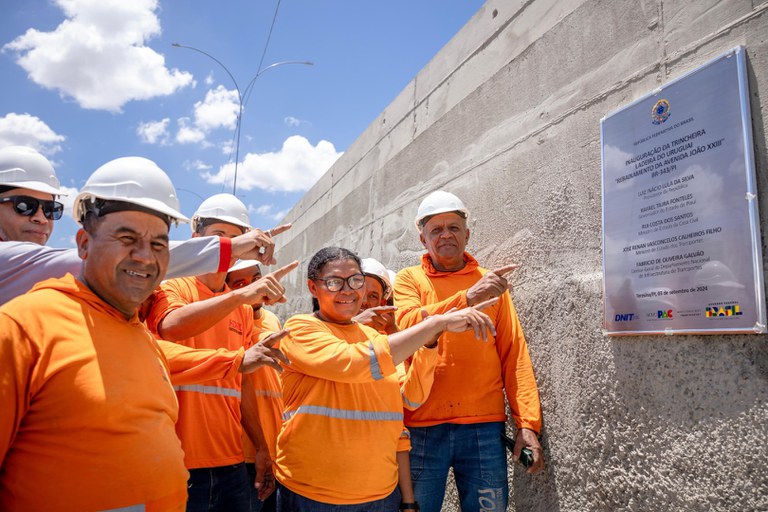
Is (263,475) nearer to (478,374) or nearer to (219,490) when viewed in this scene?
(219,490)

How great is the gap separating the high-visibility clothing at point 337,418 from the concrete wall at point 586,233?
1.01m

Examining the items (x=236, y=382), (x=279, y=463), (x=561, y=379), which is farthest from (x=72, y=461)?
(x=561, y=379)

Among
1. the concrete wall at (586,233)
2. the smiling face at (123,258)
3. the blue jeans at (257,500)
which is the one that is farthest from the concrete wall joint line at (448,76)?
the blue jeans at (257,500)

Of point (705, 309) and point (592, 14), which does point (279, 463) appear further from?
point (592, 14)

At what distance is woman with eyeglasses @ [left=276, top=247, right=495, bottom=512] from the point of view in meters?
2.21

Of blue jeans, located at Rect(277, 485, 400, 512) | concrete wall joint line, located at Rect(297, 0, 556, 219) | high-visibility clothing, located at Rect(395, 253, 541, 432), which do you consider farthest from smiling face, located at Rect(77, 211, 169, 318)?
concrete wall joint line, located at Rect(297, 0, 556, 219)

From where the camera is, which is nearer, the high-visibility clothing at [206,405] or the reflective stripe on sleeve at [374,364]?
the reflective stripe on sleeve at [374,364]

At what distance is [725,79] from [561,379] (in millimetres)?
1639

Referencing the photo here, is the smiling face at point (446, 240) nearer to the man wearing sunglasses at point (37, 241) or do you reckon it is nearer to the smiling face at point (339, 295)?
the smiling face at point (339, 295)

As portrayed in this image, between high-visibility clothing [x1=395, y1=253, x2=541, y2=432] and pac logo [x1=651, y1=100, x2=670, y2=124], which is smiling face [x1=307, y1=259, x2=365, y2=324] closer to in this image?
high-visibility clothing [x1=395, y1=253, x2=541, y2=432]

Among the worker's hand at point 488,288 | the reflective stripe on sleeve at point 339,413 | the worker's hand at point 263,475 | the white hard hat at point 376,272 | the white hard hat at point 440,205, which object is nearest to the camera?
the reflective stripe on sleeve at point 339,413

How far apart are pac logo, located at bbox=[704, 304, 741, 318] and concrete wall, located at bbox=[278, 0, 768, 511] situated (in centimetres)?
10

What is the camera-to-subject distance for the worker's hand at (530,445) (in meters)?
2.78

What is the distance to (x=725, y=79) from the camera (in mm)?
2006
